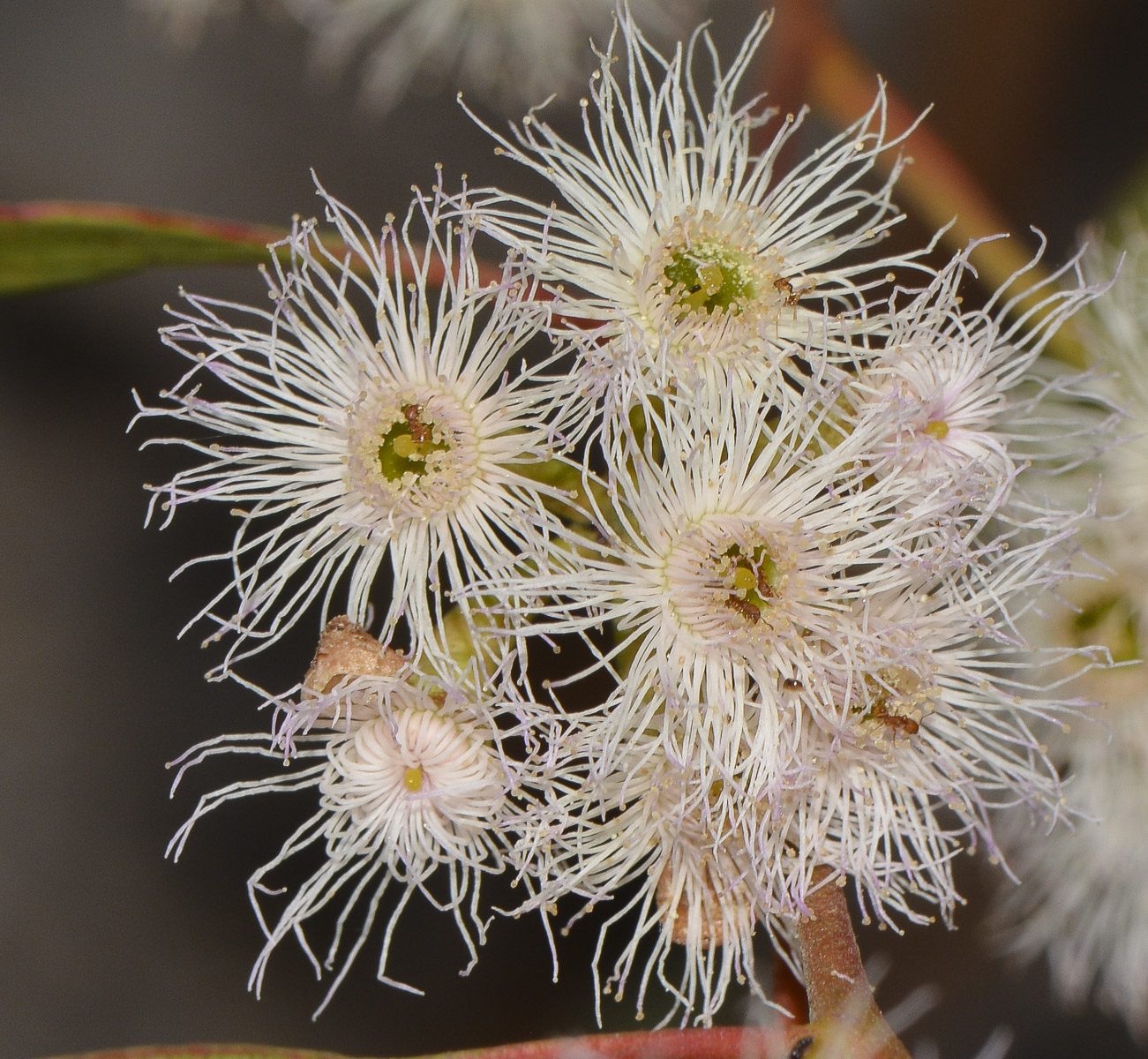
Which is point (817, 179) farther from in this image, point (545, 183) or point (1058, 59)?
point (1058, 59)

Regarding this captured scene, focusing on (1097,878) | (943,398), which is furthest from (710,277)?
(1097,878)

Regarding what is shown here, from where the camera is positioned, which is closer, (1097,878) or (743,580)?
(743,580)

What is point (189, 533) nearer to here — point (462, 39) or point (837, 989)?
point (462, 39)

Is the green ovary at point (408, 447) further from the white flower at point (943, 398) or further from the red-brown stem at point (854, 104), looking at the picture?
the red-brown stem at point (854, 104)

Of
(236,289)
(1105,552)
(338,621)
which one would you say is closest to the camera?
(338,621)

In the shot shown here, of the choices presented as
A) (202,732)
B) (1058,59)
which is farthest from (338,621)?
(1058,59)

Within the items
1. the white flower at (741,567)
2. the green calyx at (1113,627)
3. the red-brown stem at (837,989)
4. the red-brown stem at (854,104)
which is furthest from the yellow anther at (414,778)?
the red-brown stem at (854,104)

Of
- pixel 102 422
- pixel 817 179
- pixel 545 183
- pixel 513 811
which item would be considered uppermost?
pixel 545 183
